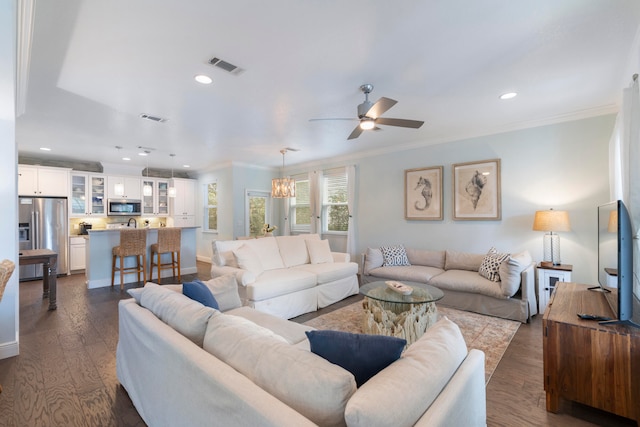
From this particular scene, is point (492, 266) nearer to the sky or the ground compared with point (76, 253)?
nearer to the sky

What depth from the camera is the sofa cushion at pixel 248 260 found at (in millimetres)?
3607

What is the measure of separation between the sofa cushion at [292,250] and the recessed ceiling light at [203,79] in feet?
7.79

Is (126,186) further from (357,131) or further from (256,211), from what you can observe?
(357,131)

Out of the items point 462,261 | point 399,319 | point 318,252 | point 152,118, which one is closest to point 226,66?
point 152,118

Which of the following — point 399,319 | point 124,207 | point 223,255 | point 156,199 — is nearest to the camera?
point 399,319

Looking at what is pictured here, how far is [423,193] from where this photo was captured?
5020 millimetres

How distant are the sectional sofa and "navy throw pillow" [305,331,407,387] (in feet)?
9.75

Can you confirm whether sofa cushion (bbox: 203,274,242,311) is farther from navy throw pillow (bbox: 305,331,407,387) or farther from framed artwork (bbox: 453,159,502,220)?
framed artwork (bbox: 453,159,502,220)

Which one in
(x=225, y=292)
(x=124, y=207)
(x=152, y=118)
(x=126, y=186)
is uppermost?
(x=152, y=118)

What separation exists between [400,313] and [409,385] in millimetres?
2003

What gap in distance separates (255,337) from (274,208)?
21.8 feet

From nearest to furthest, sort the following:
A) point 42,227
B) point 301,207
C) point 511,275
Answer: point 511,275 → point 42,227 → point 301,207

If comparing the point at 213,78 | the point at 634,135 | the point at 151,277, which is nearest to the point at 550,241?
the point at 634,135

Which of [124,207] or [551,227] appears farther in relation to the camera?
[124,207]
